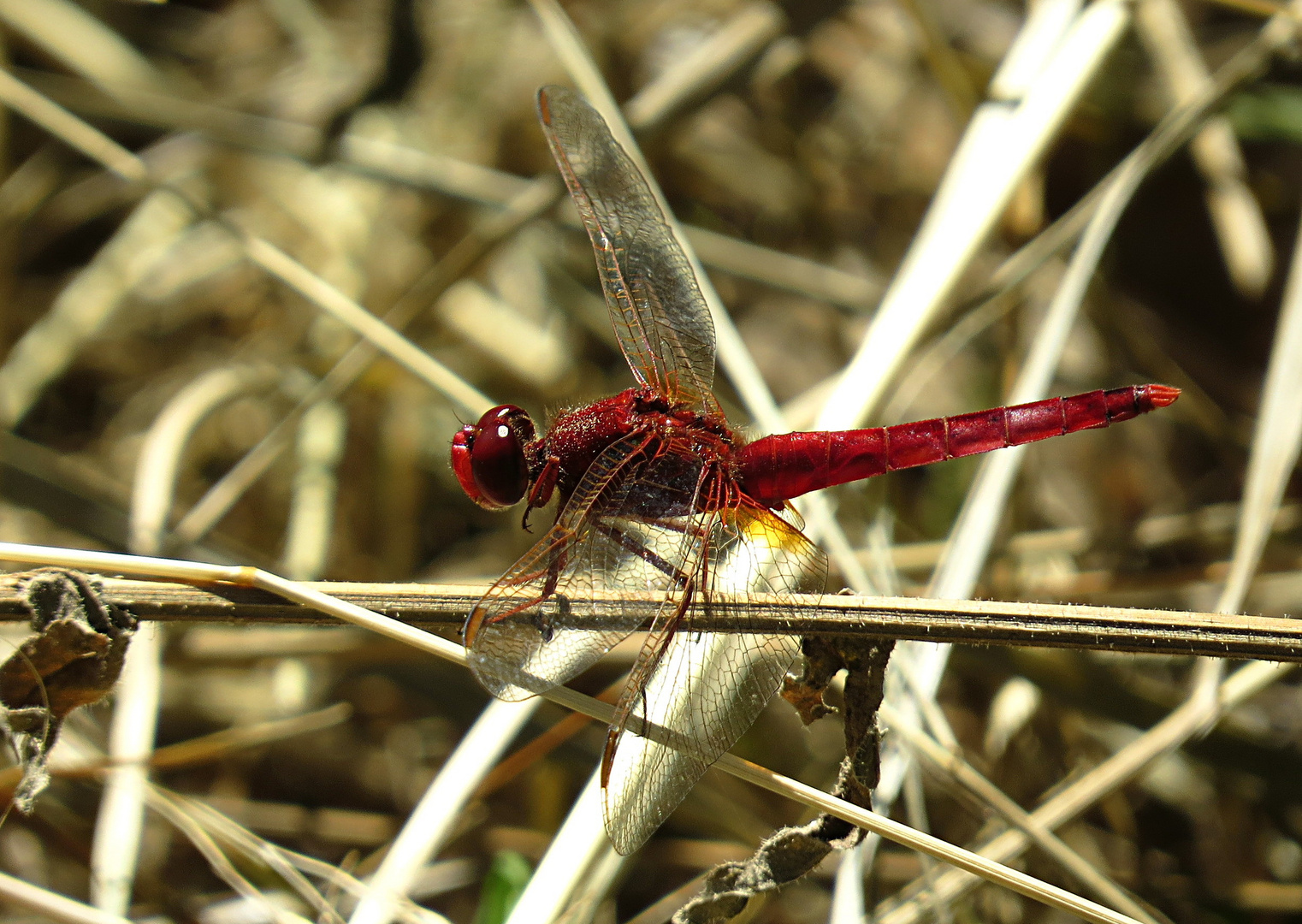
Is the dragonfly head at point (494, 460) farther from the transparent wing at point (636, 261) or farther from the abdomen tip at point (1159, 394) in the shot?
the abdomen tip at point (1159, 394)

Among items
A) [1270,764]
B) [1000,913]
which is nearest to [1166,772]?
[1270,764]

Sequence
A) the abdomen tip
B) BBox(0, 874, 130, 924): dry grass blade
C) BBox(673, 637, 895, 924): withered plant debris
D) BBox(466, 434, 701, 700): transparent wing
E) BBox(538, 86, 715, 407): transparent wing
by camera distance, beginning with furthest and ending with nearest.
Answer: BBox(538, 86, 715, 407): transparent wing, the abdomen tip, BBox(466, 434, 701, 700): transparent wing, BBox(673, 637, 895, 924): withered plant debris, BBox(0, 874, 130, 924): dry grass blade

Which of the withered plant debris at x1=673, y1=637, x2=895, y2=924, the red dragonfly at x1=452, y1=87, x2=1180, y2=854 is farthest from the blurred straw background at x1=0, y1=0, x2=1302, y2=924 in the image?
the withered plant debris at x1=673, y1=637, x2=895, y2=924

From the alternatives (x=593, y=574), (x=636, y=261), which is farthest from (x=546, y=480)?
(x=636, y=261)

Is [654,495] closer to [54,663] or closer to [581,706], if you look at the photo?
[581,706]

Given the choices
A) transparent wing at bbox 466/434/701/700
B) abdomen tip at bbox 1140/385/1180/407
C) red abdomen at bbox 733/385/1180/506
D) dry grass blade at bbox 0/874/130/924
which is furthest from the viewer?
red abdomen at bbox 733/385/1180/506

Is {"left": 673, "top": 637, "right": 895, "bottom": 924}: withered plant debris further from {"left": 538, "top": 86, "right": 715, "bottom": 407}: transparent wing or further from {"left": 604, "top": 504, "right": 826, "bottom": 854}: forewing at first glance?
{"left": 538, "top": 86, "right": 715, "bottom": 407}: transparent wing

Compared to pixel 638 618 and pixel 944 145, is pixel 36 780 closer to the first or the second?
pixel 638 618
